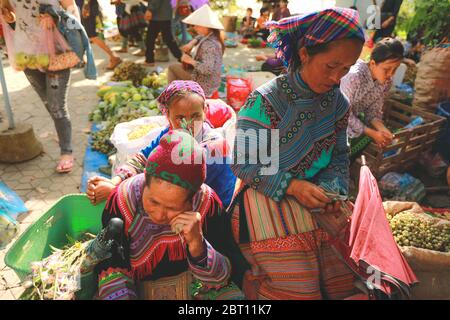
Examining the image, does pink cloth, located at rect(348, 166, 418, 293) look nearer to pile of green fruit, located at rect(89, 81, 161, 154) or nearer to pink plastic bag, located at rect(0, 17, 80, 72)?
pink plastic bag, located at rect(0, 17, 80, 72)

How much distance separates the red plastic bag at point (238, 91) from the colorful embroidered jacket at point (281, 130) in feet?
11.3

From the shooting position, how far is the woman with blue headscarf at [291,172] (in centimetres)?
160

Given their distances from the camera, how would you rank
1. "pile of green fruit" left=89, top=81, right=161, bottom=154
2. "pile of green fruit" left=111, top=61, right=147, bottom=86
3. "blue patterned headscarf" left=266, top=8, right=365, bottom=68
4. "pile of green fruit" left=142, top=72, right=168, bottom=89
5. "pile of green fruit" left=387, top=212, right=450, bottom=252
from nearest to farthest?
1. "blue patterned headscarf" left=266, top=8, right=365, bottom=68
2. "pile of green fruit" left=387, top=212, right=450, bottom=252
3. "pile of green fruit" left=89, top=81, right=161, bottom=154
4. "pile of green fruit" left=142, top=72, right=168, bottom=89
5. "pile of green fruit" left=111, top=61, right=147, bottom=86

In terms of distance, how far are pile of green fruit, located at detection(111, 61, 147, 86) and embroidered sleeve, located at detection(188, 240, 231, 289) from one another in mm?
4870

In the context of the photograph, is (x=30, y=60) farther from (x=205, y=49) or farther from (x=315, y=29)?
(x=315, y=29)

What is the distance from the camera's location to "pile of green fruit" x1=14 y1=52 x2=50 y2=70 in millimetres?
3139

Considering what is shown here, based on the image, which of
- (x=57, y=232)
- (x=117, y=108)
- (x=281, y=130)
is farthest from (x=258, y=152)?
(x=117, y=108)

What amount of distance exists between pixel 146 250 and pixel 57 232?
2.41 feet

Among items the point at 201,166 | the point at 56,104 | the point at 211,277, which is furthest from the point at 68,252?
the point at 56,104

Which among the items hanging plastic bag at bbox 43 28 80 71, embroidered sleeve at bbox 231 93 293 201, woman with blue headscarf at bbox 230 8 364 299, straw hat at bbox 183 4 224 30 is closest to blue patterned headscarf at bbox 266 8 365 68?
woman with blue headscarf at bbox 230 8 364 299

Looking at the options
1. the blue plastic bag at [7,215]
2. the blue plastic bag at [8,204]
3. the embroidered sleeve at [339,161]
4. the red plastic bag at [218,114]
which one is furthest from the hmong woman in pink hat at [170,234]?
the red plastic bag at [218,114]

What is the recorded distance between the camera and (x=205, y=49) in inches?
162

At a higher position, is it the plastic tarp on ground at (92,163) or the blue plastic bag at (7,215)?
the blue plastic bag at (7,215)

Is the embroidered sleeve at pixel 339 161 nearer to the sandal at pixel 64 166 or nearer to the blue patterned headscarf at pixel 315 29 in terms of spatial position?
the blue patterned headscarf at pixel 315 29
